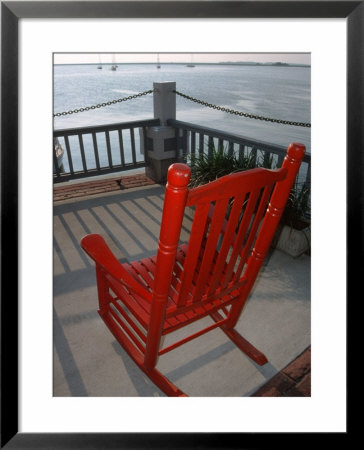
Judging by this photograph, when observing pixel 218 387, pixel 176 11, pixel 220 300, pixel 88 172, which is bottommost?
pixel 218 387

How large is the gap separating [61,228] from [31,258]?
81.4 inches

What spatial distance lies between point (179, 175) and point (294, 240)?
2.00m

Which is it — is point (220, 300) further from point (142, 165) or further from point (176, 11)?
point (142, 165)

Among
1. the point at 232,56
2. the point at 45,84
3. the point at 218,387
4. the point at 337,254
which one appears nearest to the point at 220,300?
the point at 218,387

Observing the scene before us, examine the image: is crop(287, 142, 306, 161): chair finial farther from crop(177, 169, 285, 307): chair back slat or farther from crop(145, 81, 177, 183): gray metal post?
crop(145, 81, 177, 183): gray metal post

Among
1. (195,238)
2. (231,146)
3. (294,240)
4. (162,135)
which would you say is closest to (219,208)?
(195,238)

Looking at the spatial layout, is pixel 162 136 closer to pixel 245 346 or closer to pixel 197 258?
Result: pixel 245 346

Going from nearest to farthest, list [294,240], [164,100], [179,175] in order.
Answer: [179,175]
[294,240]
[164,100]

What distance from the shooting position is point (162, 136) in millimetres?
3922

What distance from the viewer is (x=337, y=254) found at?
1.07m

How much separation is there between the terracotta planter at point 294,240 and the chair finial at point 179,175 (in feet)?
6.42

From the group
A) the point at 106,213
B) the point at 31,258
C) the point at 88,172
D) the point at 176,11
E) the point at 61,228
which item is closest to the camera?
the point at 176,11

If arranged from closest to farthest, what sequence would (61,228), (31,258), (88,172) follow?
(31,258) → (61,228) → (88,172)

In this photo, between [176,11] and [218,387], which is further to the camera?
[218,387]
